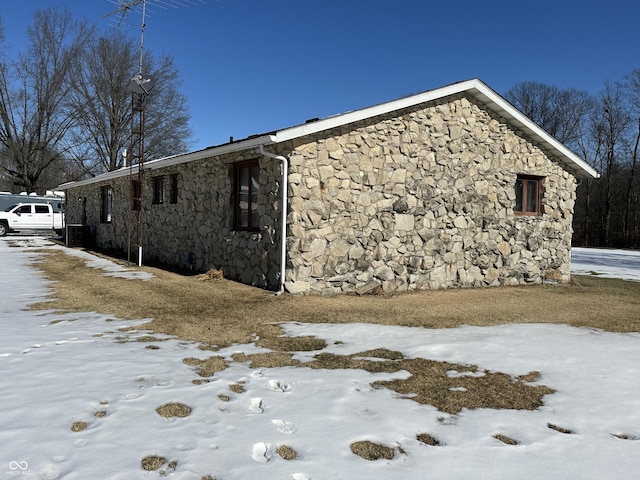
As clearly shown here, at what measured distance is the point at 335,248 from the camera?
8.80 metres

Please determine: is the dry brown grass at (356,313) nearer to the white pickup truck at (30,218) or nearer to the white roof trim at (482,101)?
the white roof trim at (482,101)

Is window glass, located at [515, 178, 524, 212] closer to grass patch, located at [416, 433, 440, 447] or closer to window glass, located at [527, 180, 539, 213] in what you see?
window glass, located at [527, 180, 539, 213]

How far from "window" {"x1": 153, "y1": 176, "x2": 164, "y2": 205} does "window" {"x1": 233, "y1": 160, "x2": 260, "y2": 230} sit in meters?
4.57

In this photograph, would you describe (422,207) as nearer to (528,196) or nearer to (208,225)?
(528,196)

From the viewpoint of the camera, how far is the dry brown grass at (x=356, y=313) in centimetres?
402

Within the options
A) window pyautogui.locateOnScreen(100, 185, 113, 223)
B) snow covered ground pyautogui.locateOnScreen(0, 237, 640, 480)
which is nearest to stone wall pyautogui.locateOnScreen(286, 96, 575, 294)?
snow covered ground pyautogui.locateOnScreen(0, 237, 640, 480)

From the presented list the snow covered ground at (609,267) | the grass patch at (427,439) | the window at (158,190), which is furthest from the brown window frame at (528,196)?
the window at (158,190)

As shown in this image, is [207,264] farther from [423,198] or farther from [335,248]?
[423,198]

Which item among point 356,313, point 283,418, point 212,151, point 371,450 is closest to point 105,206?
point 212,151

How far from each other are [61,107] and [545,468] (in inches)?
1376

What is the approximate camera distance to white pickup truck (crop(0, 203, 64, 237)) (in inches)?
972

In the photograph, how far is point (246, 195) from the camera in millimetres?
9703

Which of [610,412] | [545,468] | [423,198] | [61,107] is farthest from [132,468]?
[61,107]

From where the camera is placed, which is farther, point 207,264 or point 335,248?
point 207,264
